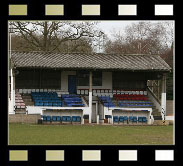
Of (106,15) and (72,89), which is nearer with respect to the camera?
(106,15)

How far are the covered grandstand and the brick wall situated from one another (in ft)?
1.00

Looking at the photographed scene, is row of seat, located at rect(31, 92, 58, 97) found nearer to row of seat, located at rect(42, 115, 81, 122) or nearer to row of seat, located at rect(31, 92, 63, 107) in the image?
row of seat, located at rect(31, 92, 63, 107)

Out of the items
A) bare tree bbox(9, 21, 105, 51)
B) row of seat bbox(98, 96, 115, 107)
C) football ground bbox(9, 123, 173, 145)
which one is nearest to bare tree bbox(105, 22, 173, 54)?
bare tree bbox(9, 21, 105, 51)

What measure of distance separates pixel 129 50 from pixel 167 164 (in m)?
38.8

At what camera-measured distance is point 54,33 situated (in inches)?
1528

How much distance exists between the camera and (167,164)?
4926mm

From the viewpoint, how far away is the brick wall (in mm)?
26234

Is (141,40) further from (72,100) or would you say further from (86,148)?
(86,148)

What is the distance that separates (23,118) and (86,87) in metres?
5.39

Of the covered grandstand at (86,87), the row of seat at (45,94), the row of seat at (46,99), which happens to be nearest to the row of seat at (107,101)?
the covered grandstand at (86,87)

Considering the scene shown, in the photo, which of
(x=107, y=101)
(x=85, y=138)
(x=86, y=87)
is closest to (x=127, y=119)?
(x=107, y=101)

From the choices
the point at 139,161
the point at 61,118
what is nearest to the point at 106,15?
the point at 139,161

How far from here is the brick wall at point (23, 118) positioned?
86.1 feet
